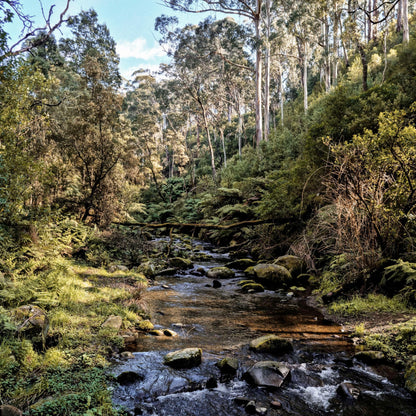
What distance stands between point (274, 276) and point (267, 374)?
498cm

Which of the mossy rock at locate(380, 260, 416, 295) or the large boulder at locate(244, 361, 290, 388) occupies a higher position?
the mossy rock at locate(380, 260, 416, 295)

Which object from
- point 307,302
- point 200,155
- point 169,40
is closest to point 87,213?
point 307,302

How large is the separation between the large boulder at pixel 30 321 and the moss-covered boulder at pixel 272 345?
3052 mm

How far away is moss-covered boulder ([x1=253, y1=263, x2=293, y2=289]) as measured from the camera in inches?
333

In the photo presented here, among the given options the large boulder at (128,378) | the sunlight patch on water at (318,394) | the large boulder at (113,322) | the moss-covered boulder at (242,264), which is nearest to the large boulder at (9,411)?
the large boulder at (128,378)

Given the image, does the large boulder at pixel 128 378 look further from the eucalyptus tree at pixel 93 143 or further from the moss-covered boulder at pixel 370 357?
the eucalyptus tree at pixel 93 143

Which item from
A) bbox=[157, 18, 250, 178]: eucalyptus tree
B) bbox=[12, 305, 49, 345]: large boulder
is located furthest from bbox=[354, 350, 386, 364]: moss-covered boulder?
bbox=[157, 18, 250, 178]: eucalyptus tree

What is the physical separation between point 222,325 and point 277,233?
18.4ft

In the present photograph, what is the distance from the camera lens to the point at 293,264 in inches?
356

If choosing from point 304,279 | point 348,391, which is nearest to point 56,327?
point 348,391

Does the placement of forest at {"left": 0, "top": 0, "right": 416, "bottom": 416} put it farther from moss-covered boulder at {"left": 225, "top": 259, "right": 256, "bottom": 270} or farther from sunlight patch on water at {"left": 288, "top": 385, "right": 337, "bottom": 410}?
sunlight patch on water at {"left": 288, "top": 385, "right": 337, "bottom": 410}

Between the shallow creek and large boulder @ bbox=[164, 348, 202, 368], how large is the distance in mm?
81

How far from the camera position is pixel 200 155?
4038 centimetres

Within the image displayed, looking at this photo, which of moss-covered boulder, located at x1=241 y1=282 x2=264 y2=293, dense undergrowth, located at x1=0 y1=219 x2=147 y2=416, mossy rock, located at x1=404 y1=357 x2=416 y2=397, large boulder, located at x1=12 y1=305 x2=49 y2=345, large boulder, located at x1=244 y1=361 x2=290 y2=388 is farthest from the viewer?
moss-covered boulder, located at x1=241 y1=282 x2=264 y2=293
